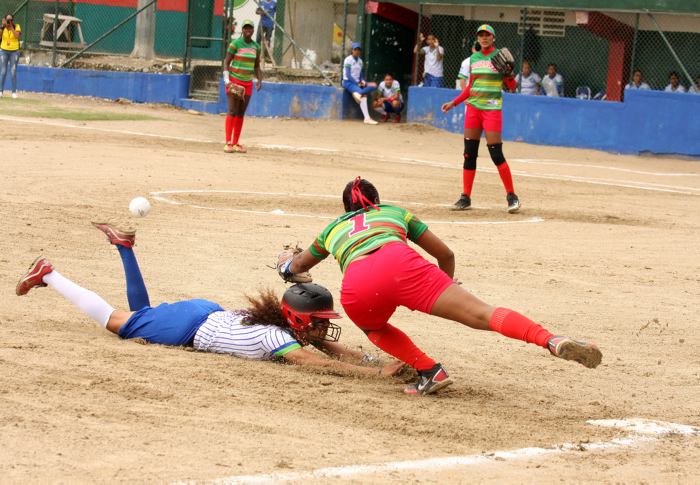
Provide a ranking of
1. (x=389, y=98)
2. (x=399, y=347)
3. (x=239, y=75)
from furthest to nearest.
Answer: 1. (x=389, y=98)
2. (x=239, y=75)
3. (x=399, y=347)

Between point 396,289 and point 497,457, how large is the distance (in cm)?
129

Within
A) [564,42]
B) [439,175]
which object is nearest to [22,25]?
[564,42]

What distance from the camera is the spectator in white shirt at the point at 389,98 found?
90.8 feet

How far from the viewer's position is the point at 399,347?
684 cm

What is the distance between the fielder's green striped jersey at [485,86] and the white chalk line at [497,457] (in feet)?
28.2

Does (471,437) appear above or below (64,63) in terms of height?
below

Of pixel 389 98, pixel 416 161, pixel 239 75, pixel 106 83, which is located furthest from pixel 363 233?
pixel 106 83

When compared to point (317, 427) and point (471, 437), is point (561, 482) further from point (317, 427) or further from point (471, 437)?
point (317, 427)

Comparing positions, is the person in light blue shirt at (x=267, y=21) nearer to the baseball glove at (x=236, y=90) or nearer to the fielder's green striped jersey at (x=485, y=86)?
the baseball glove at (x=236, y=90)

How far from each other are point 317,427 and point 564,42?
22311mm

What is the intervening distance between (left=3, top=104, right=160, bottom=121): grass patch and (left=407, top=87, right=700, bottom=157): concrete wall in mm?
6841

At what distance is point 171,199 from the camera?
14.1m

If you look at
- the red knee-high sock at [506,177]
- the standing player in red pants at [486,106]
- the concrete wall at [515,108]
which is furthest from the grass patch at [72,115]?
the red knee-high sock at [506,177]

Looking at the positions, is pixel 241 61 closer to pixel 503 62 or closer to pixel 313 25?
pixel 503 62
